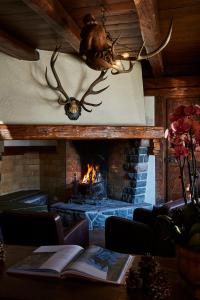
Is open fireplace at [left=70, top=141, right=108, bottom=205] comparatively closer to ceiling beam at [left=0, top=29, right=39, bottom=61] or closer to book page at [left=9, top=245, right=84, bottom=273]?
ceiling beam at [left=0, top=29, right=39, bottom=61]

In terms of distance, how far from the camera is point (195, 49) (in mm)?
4332

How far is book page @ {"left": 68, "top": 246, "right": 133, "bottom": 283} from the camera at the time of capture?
142cm

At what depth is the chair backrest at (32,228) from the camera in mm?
2793

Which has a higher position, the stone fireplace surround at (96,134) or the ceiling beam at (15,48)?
→ the ceiling beam at (15,48)

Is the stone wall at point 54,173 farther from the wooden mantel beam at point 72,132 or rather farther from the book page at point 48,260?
the book page at point 48,260

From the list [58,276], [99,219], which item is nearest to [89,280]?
[58,276]

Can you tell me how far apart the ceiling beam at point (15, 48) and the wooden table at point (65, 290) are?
8.21ft

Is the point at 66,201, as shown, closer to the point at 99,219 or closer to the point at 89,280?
the point at 99,219

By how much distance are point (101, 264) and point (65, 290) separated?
25 cm

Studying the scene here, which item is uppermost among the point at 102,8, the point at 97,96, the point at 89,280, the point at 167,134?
the point at 102,8

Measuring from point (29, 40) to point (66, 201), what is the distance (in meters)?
2.74

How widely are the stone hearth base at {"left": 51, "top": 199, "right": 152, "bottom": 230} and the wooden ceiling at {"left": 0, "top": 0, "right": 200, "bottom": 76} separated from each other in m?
2.20

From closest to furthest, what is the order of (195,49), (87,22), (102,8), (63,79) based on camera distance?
(87,22) → (102,8) → (63,79) → (195,49)

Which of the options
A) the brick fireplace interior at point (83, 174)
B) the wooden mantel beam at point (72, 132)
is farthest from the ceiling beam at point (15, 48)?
the brick fireplace interior at point (83, 174)
